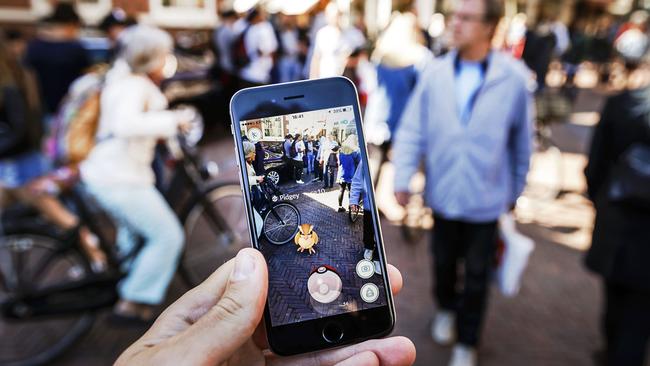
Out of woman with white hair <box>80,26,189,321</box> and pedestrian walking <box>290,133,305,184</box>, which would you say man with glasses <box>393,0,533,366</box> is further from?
pedestrian walking <box>290,133,305,184</box>

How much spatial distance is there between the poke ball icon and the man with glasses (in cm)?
156

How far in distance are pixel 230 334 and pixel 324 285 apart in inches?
11.9

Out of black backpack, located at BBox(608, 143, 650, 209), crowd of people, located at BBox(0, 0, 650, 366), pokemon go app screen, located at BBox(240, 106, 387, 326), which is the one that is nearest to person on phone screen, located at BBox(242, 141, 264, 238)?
pokemon go app screen, located at BBox(240, 106, 387, 326)

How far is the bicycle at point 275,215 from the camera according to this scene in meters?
1.28

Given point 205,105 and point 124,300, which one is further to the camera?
point 205,105

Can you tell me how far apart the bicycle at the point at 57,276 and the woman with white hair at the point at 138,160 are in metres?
0.19

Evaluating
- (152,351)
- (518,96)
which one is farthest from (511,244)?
(152,351)

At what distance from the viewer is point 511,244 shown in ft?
9.19

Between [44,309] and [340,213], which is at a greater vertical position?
[340,213]

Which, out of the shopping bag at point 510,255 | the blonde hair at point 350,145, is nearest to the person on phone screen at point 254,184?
the blonde hair at point 350,145

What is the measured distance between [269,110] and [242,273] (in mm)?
433

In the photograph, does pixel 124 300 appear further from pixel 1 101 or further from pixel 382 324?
pixel 382 324

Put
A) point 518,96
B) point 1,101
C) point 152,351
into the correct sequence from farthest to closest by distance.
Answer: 1. point 1,101
2. point 518,96
3. point 152,351

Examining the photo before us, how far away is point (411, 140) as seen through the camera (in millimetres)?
2834
